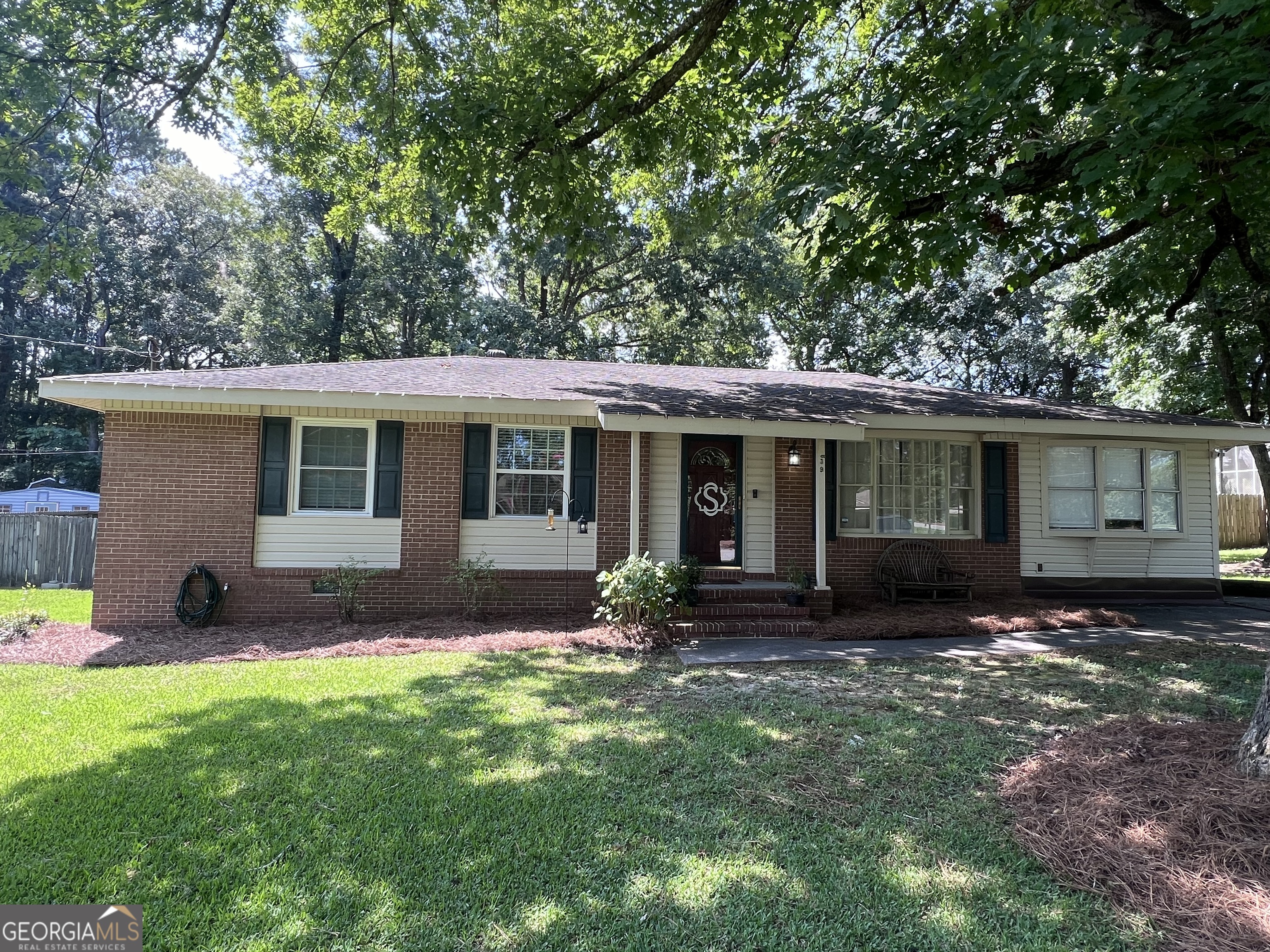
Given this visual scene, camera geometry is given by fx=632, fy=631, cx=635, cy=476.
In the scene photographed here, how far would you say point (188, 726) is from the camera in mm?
4508

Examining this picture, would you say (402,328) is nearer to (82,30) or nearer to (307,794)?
(82,30)

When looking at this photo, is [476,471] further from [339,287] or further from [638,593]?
[339,287]

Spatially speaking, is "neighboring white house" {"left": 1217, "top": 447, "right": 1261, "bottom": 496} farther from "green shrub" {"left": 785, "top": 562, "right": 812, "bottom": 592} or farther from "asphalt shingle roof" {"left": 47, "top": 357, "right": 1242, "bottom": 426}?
"green shrub" {"left": 785, "top": 562, "right": 812, "bottom": 592}

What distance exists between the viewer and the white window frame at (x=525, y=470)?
29.7 ft

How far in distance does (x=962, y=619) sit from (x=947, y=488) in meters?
2.57

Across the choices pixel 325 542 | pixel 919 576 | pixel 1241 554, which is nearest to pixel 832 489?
pixel 919 576

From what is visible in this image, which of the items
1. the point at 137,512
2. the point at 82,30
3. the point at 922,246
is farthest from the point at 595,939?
the point at 82,30

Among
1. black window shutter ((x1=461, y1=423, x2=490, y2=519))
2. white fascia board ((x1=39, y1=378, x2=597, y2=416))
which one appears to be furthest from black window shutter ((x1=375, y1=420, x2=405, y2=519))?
black window shutter ((x1=461, y1=423, x2=490, y2=519))

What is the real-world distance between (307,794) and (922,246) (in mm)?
5945

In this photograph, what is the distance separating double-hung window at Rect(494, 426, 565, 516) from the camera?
912 cm

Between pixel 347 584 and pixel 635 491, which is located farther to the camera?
pixel 347 584

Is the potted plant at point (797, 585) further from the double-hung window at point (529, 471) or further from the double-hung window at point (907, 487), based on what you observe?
the double-hung window at point (529, 471)

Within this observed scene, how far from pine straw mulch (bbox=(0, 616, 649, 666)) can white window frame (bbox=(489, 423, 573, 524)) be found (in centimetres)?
149

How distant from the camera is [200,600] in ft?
27.0
